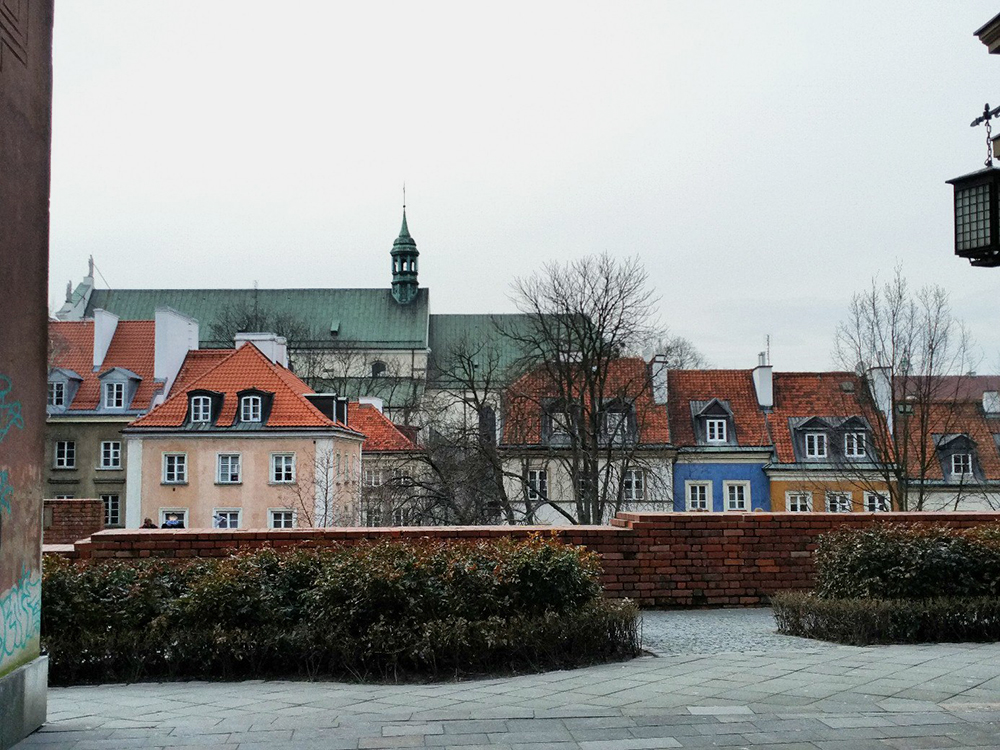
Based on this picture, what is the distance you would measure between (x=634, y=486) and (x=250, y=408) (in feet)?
53.9

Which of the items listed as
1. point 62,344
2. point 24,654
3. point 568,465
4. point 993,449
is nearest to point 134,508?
point 62,344

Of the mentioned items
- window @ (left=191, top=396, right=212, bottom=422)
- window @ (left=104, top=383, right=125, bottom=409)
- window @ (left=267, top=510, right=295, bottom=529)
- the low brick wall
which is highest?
window @ (left=104, top=383, right=125, bottom=409)

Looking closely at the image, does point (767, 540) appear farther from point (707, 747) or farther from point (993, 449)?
point (993, 449)

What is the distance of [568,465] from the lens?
37.3m

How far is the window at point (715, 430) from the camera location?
51.0 metres

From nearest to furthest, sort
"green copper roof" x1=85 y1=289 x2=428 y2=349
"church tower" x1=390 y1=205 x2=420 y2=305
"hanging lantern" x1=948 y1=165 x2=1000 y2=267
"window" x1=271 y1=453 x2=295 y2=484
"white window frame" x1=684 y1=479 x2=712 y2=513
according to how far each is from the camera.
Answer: "hanging lantern" x1=948 y1=165 x2=1000 y2=267, "window" x1=271 y1=453 x2=295 y2=484, "white window frame" x1=684 y1=479 x2=712 y2=513, "green copper roof" x1=85 y1=289 x2=428 y2=349, "church tower" x1=390 y1=205 x2=420 y2=305

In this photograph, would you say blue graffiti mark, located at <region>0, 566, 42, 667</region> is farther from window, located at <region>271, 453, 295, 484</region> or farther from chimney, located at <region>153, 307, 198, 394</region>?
chimney, located at <region>153, 307, 198, 394</region>

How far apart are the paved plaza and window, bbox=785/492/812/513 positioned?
37.7m

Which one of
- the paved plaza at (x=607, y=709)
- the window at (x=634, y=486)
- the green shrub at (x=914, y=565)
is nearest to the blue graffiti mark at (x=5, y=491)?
the paved plaza at (x=607, y=709)

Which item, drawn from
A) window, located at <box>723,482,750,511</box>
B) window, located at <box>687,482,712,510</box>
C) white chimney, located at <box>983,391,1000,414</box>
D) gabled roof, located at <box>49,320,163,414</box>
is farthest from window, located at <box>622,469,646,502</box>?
gabled roof, located at <box>49,320,163,414</box>

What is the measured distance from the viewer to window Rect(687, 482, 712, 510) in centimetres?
5034

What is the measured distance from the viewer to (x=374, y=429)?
182 feet

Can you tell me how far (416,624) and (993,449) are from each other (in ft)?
144

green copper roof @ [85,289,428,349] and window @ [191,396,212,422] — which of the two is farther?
green copper roof @ [85,289,428,349]
